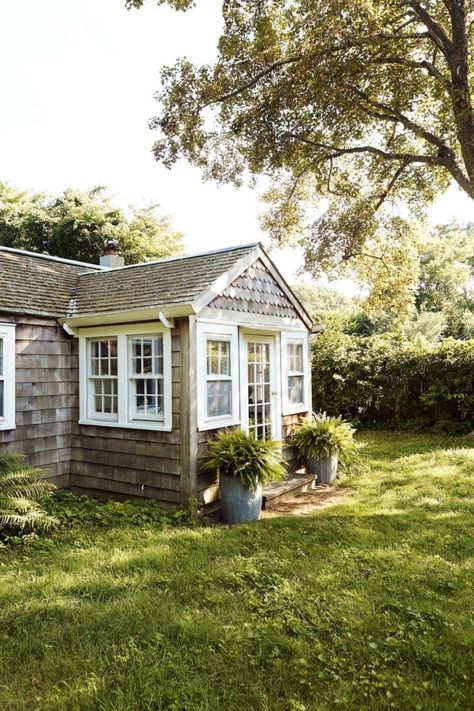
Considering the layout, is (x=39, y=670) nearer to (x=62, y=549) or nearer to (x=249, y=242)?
(x=62, y=549)

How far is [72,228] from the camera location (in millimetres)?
23484

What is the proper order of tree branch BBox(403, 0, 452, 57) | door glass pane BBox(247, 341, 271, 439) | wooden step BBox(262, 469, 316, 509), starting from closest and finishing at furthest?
1. wooden step BBox(262, 469, 316, 509)
2. tree branch BBox(403, 0, 452, 57)
3. door glass pane BBox(247, 341, 271, 439)

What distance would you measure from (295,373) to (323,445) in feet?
4.89

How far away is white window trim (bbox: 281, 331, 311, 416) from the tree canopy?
56.0 ft

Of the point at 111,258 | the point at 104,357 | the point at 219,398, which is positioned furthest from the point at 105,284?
the point at 219,398

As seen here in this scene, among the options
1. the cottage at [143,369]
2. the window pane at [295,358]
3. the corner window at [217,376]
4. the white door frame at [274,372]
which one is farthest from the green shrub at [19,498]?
the window pane at [295,358]

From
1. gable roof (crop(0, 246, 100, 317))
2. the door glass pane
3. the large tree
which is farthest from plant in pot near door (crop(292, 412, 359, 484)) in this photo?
gable roof (crop(0, 246, 100, 317))

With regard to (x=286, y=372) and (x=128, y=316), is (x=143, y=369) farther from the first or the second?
(x=286, y=372)

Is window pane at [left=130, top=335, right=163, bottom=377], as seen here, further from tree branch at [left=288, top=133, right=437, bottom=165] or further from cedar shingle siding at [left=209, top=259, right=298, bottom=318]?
tree branch at [left=288, top=133, right=437, bottom=165]

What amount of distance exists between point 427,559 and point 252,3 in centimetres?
849

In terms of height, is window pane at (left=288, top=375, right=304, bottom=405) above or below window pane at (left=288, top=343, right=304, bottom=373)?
below

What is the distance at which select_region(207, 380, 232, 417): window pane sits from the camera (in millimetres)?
6617

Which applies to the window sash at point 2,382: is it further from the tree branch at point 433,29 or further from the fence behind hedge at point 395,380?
the fence behind hedge at point 395,380

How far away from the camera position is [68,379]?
7.46 metres
